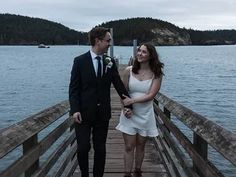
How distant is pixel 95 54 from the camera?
5230 millimetres

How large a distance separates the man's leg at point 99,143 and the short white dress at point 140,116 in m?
0.35

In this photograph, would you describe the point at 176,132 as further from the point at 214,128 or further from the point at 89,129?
the point at 214,128

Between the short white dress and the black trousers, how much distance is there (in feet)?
1.16

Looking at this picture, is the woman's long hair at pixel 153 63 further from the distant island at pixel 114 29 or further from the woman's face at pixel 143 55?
the distant island at pixel 114 29

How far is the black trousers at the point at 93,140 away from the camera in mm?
5266

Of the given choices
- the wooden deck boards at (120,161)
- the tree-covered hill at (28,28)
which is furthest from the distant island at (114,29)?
the wooden deck boards at (120,161)

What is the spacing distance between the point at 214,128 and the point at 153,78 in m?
1.93

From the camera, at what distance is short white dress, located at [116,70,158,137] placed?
5.59m

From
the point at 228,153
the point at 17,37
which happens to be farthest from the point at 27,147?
the point at 17,37

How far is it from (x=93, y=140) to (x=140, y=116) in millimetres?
602

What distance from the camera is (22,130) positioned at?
3.78m

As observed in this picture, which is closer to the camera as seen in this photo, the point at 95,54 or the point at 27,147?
the point at 27,147

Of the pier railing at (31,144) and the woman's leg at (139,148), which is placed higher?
the pier railing at (31,144)

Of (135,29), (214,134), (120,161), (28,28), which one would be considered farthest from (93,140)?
(28,28)
